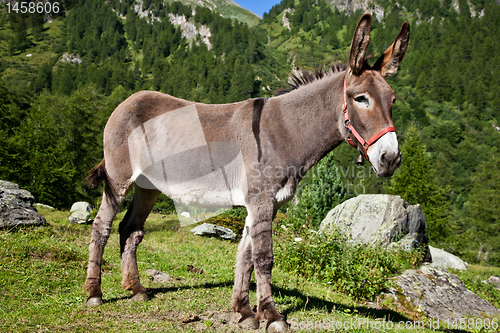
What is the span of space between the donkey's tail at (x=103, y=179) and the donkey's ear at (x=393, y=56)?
375 cm

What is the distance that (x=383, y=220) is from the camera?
35.3 ft

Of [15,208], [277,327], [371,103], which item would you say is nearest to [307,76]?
[371,103]

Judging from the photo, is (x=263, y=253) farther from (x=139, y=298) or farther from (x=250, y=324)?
(x=139, y=298)

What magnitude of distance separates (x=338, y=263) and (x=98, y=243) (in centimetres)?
518

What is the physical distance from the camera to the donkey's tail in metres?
4.32

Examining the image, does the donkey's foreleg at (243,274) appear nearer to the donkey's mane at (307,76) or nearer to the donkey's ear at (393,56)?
the donkey's mane at (307,76)

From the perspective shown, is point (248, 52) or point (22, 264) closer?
point (22, 264)

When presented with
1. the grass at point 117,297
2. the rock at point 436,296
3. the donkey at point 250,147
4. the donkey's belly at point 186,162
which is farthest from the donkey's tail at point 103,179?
the rock at point 436,296

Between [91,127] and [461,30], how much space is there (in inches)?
7971

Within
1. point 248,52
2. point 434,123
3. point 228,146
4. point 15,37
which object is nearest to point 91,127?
point 228,146

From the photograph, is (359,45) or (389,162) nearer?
(389,162)

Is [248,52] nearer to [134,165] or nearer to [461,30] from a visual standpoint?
[461,30]

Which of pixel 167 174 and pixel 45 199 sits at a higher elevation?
pixel 167 174

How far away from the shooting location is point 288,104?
12.4ft
